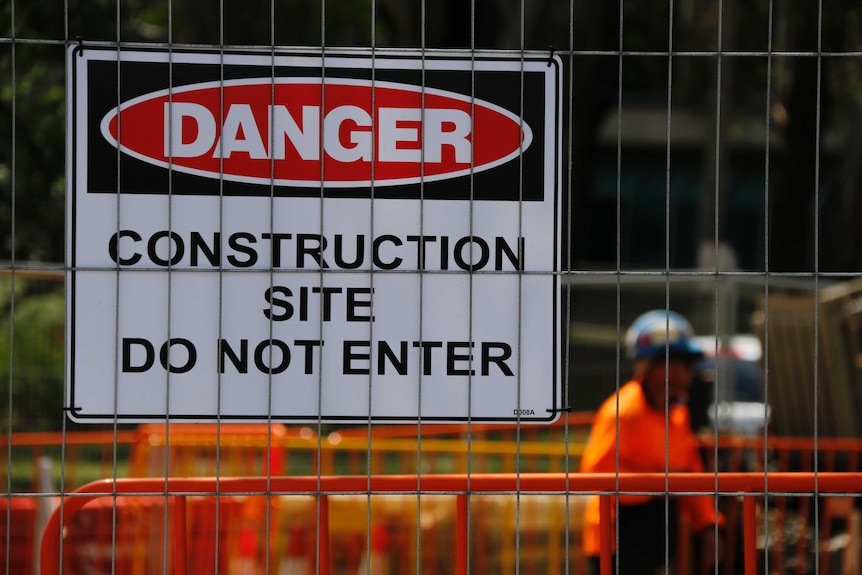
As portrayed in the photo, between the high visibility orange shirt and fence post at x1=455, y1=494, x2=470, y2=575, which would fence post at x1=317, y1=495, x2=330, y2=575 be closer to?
fence post at x1=455, y1=494, x2=470, y2=575

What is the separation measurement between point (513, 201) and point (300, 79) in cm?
66

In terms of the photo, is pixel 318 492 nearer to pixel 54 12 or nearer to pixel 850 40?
pixel 54 12

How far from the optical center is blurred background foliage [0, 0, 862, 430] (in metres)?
3.14

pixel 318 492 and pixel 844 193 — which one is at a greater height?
pixel 844 193

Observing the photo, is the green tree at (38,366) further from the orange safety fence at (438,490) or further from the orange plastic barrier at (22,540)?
the orange safety fence at (438,490)

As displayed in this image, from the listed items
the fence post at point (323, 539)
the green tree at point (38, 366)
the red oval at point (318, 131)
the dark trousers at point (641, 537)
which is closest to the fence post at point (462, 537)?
the fence post at point (323, 539)

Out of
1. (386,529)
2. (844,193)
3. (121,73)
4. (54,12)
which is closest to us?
(121,73)

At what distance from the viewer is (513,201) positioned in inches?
116

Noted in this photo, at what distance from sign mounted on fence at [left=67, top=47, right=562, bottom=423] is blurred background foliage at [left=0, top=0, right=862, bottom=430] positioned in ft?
0.40

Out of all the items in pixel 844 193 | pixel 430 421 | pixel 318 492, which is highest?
pixel 844 193

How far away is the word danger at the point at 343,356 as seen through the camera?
289cm

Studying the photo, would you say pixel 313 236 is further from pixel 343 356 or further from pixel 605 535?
pixel 605 535

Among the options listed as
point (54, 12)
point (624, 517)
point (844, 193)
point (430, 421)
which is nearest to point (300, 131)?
point (430, 421)

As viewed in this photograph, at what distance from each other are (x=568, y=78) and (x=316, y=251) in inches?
132
